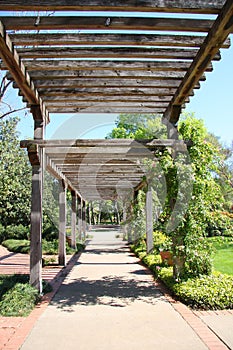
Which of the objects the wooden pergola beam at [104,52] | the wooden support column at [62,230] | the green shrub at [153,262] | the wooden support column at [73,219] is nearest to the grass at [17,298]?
the green shrub at [153,262]

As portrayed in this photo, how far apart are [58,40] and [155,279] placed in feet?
16.9

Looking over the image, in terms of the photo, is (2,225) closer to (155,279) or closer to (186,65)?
(155,279)

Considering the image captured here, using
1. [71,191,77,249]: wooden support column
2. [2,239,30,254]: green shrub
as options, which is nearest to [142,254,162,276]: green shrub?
[71,191,77,249]: wooden support column

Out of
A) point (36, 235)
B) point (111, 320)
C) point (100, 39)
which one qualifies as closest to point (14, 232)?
A: point (36, 235)

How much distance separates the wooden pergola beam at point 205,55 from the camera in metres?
3.52

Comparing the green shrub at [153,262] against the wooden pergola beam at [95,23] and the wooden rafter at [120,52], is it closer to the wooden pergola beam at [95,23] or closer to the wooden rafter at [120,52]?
the wooden rafter at [120,52]

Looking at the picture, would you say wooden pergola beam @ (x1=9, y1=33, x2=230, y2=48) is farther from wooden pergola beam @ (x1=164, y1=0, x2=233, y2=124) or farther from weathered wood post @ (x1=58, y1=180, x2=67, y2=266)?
weathered wood post @ (x1=58, y1=180, x2=67, y2=266)

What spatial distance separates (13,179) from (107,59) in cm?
947

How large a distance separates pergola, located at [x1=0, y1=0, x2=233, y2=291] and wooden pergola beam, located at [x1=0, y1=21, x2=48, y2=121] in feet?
0.04

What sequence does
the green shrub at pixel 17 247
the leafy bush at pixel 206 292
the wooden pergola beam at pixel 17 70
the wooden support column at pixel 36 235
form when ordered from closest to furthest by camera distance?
the wooden pergola beam at pixel 17 70, the leafy bush at pixel 206 292, the wooden support column at pixel 36 235, the green shrub at pixel 17 247

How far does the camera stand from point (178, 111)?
20.4 ft

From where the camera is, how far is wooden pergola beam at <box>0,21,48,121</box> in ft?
12.8

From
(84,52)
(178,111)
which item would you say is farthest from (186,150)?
(84,52)

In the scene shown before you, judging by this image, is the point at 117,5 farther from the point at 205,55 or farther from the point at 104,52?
the point at 205,55
